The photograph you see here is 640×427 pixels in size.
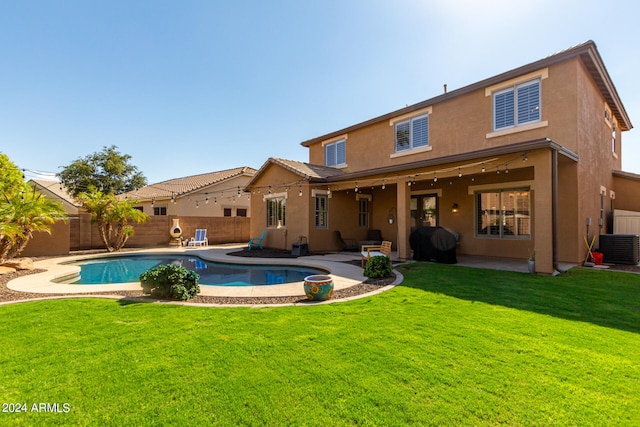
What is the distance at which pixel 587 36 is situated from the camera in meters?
9.86

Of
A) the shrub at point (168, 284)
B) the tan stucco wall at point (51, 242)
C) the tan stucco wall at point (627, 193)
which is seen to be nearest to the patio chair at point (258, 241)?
the tan stucco wall at point (51, 242)

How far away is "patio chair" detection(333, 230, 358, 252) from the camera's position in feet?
47.9

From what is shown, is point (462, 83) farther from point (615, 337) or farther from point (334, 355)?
point (334, 355)

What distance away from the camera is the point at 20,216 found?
1002 centimetres

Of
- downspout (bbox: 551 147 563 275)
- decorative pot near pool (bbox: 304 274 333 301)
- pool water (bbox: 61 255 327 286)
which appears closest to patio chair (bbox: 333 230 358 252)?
pool water (bbox: 61 255 327 286)

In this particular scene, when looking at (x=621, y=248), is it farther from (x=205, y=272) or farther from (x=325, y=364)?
(x=205, y=272)

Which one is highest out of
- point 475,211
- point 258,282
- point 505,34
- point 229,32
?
point 229,32

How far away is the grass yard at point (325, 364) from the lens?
2570 millimetres

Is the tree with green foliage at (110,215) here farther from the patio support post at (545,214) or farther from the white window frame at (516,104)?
the patio support post at (545,214)

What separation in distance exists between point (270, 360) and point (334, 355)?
755 mm

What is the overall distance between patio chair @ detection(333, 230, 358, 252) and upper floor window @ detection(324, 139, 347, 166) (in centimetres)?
451

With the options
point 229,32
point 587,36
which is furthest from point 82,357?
point 587,36

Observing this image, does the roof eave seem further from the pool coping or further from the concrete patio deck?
the pool coping

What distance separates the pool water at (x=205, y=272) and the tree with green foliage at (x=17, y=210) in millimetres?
2060
